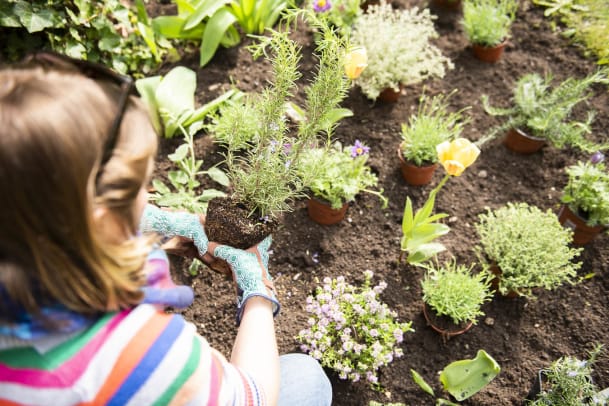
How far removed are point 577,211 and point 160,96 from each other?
1.96 meters

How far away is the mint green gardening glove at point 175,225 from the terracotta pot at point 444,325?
95 cm

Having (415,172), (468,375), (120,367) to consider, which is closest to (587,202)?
(415,172)

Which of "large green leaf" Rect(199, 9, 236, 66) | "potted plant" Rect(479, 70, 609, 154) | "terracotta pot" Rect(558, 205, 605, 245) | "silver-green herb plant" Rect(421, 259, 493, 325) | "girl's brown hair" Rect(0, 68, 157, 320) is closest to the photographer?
"girl's brown hair" Rect(0, 68, 157, 320)

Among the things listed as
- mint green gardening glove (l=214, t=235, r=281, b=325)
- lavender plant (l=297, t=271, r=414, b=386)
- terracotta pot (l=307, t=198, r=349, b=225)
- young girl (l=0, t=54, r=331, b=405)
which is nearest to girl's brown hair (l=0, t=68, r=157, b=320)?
young girl (l=0, t=54, r=331, b=405)

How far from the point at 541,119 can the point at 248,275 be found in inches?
68.8

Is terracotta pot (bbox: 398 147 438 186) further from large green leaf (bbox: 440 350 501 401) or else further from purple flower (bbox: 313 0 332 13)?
large green leaf (bbox: 440 350 501 401)

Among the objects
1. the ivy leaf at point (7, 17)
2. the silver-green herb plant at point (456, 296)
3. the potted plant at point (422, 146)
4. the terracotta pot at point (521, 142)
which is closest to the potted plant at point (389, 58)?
the potted plant at point (422, 146)

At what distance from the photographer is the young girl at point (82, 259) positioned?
700 millimetres

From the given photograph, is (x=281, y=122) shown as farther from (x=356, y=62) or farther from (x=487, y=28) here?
(x=487, y=28)

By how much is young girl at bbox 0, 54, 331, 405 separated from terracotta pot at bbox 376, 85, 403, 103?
6.25 ft

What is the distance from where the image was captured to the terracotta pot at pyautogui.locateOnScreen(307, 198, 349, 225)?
214 cm

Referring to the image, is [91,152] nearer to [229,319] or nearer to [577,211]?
[229,319]

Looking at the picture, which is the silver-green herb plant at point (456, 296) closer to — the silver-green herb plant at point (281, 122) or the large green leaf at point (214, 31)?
the silver-green herb plant at point (281, 122)

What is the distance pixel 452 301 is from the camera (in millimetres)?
1877
